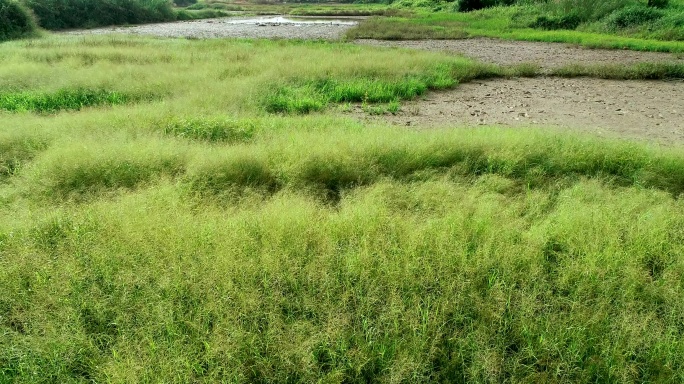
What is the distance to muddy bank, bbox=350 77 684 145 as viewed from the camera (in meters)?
7.90

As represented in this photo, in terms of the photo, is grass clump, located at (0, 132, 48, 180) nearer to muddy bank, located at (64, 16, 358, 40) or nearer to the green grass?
muddy bank, located at (64, 16, 358, 40)

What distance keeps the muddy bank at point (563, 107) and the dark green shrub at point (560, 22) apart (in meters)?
13.4

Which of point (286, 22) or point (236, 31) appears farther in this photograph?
point (286, 22)

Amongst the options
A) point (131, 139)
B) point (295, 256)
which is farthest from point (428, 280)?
point (131, 139)

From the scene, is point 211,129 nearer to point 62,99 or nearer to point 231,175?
point 231,175

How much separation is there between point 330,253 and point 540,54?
52.1 ft

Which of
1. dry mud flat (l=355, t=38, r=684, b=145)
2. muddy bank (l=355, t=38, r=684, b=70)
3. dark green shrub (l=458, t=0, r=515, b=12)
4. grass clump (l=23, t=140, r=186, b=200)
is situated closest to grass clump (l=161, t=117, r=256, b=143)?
grass clump (l=23, t=140, r=186, b=200)

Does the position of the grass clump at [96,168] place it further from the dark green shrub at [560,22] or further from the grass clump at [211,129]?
the dark green shrub at [560,22]

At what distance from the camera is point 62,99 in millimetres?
8625

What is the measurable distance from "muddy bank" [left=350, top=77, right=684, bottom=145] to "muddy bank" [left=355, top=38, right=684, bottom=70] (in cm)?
270

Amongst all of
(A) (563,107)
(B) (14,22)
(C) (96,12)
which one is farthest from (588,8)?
(C) (96,12)

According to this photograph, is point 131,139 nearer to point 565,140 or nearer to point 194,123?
point 194,123

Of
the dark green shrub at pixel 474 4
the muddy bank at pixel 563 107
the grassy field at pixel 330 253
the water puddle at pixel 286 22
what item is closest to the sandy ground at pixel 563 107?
the muddy bank at pixel 563 107

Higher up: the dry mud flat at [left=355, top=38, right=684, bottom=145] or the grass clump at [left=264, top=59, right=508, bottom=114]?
the grass clump at [left=264, top=59, right=508, bottom=114]
